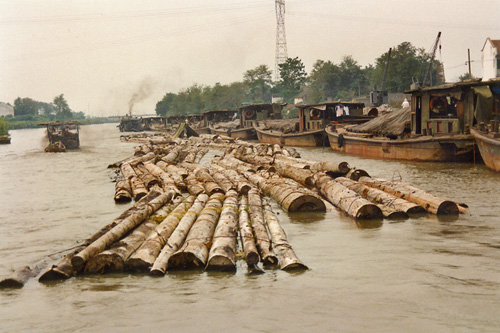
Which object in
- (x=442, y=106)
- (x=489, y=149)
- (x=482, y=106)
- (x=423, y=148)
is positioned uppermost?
(x=442, y=106)

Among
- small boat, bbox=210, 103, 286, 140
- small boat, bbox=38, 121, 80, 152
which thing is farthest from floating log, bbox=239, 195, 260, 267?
small boat, bbox=210, 103, 286, 140

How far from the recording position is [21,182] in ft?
71.9

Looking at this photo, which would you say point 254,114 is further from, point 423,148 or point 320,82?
point 320,82

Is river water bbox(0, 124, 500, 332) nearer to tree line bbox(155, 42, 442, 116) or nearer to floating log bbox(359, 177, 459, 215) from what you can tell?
floating log bbox(359, 177, 459, 215)

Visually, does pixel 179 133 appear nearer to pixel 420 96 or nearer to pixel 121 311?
pixel 420 96

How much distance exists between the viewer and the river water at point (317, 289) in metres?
5.64

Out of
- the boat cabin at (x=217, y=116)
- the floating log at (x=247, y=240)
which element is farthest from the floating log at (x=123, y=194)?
the boat cabin at (x=217, y=116)

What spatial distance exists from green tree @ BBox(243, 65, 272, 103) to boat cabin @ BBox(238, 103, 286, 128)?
68965 mm

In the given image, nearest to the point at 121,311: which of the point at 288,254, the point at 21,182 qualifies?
the point at 288,254

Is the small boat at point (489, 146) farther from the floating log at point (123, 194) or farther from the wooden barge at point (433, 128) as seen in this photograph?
the floating log at point (123, 194)

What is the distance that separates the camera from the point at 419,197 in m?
11.5

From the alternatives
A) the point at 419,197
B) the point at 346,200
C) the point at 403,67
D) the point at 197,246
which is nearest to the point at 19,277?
the point at 197,246

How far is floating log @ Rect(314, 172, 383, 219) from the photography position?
425 inches

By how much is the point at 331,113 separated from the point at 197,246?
27.0 metres
